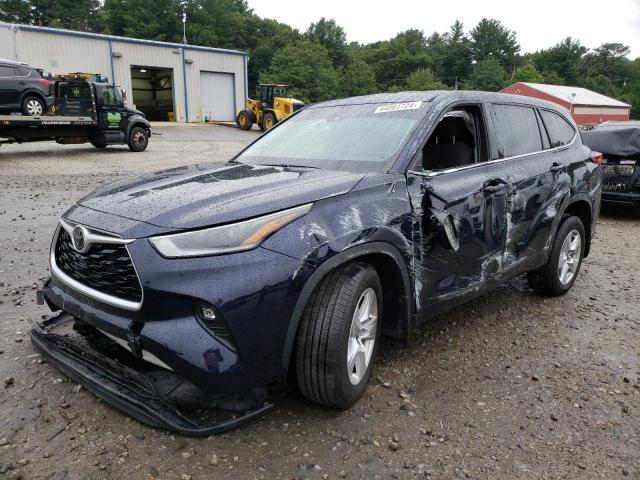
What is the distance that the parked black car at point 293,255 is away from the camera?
7.40ft

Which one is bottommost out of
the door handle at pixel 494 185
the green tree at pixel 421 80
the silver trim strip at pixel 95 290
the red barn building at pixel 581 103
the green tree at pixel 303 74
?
the silver trim strip at pixel 95 290

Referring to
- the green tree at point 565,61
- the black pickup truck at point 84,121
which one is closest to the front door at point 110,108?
the black pickup truck at point 84,121

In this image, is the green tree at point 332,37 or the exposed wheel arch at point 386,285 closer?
the exposed wheel arch at point 386,285

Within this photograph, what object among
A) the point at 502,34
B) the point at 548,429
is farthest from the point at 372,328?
the point at 502,34

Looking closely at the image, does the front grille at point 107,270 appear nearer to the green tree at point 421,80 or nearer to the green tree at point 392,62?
the green tree at point 421,80

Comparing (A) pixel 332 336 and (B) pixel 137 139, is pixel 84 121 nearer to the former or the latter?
(B) pixel 137 139

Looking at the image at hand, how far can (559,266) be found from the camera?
4531mm

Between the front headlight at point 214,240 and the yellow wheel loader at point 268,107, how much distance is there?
26716 mm

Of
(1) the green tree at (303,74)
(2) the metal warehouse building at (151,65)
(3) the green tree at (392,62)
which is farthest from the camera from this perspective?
(3) the green tree at (392,62)

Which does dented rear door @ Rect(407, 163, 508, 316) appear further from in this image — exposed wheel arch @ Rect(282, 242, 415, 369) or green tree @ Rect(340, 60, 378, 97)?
green tree @ Rect(340, 60, 378, 97)

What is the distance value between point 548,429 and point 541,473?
1.29ft

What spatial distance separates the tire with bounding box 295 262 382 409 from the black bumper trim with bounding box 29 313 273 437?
276mm

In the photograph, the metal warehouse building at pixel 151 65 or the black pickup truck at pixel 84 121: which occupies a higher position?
the metal warehouse building at pixel 151 65

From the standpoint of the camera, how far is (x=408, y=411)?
285 centimetres
